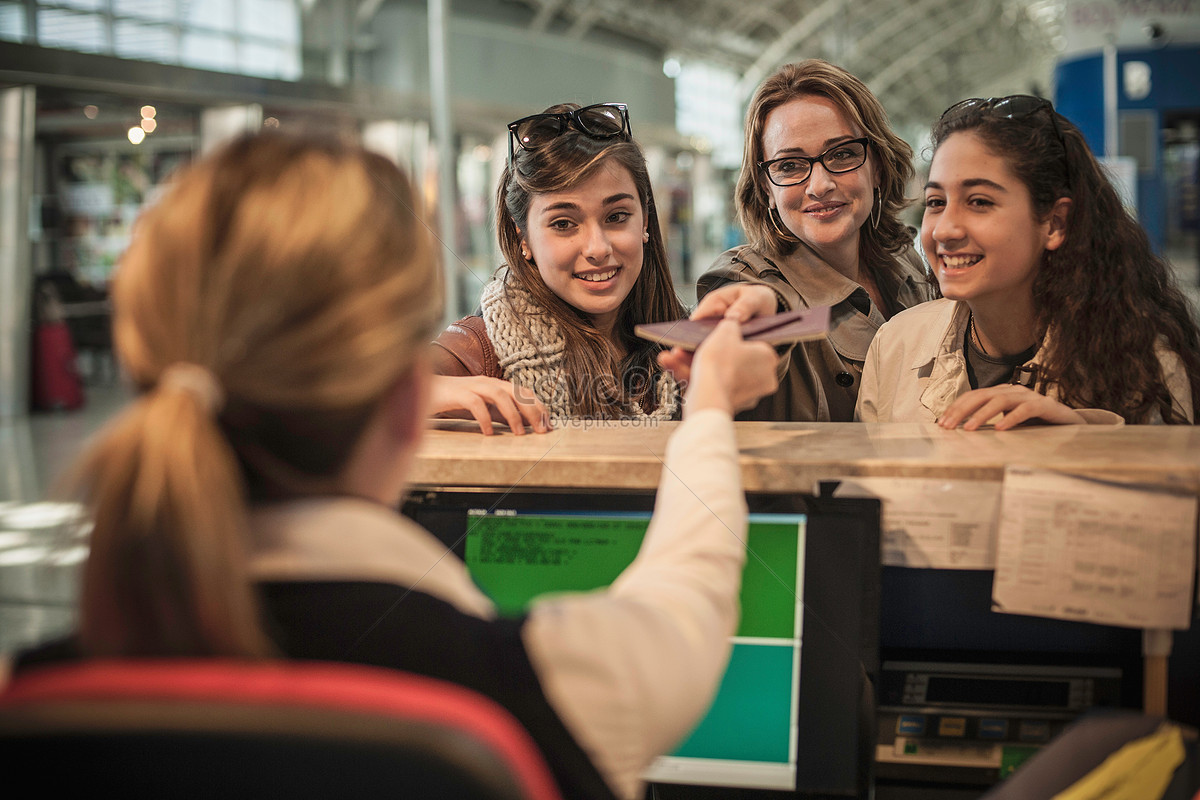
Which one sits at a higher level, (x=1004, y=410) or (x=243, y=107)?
(x=243, y=107)

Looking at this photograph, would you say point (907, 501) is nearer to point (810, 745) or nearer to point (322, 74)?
point (810, 745)

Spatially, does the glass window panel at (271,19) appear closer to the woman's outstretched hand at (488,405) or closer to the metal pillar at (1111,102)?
the metal pillar at (1111,102)

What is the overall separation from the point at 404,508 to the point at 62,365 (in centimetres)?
854

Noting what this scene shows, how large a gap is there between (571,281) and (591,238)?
0.11m

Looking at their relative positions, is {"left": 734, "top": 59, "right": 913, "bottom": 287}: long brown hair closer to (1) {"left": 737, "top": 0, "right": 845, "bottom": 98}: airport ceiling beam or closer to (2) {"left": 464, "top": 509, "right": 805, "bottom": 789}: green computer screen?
(2) {"left": 464, "top": 509, "right": 805, "bottom": 789}: green computer screen

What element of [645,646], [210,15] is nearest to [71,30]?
[210,15]

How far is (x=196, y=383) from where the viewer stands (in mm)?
628

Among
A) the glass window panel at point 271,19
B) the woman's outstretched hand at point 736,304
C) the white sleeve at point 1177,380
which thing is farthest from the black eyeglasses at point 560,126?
the glass window panel at point 271,19

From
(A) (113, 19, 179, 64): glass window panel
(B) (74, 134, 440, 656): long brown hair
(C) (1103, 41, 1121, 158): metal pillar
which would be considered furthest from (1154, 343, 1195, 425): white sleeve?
(C) (1103, 41, 1121, 158): metal pillar

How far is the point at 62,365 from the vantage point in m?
8.36

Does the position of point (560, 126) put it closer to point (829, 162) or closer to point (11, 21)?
point (829, 162)

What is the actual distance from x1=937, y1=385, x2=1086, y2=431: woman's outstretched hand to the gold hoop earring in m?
0.95

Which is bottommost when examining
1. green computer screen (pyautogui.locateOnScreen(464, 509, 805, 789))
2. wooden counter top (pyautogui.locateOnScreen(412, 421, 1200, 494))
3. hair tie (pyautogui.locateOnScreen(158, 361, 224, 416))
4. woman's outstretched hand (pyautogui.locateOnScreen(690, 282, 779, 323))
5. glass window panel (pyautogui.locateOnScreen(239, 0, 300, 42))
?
green computer screen (pyautogui.locateOnScreen(464, 509, 805, 789))

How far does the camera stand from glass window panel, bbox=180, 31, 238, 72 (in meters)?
8.67
